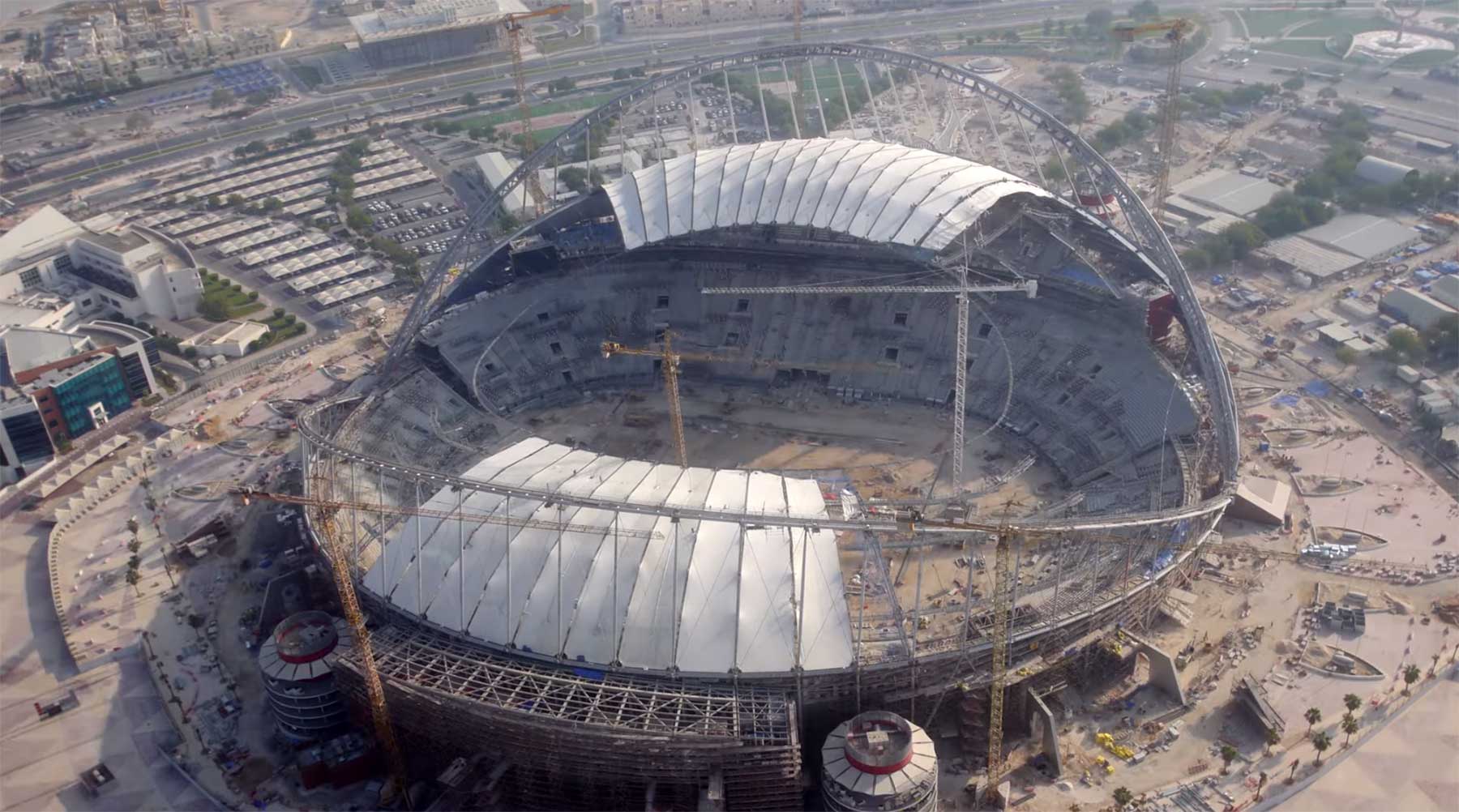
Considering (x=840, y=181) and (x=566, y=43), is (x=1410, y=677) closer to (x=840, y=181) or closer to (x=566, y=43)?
(x=840, y=181)

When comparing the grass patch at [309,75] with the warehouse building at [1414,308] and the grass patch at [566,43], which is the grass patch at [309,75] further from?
the warehouse building at [1414,308]

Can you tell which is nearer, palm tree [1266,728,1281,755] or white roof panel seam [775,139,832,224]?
palm tree [1266,728,1281,755]

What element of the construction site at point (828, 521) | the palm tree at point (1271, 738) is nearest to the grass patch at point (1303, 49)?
the construction site at point (828, 521)

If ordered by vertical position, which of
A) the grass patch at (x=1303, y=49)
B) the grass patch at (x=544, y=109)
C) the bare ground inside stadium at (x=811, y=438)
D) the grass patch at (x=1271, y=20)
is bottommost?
the bare ground inside stadium at (x=811, y=438)

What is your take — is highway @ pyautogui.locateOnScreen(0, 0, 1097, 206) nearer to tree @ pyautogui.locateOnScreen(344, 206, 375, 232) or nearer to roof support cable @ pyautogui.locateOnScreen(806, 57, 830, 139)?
roof support cable @ pyautogui.locateOnScreen(806, 57, 830, 139)

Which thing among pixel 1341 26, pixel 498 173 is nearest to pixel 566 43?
pixel 498 173

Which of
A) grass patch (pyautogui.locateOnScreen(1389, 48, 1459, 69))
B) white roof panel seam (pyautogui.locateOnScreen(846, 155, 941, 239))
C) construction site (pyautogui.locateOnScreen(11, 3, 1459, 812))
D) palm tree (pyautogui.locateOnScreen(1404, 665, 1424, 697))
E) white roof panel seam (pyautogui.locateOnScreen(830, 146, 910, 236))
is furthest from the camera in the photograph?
grass patch (pyautogui.locateOnScreen(1389, 48, 1459, 69))

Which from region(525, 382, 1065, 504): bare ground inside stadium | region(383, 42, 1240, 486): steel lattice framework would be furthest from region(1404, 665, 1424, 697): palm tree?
region(525, 382, 1065, 504): bare ground inside stadium
